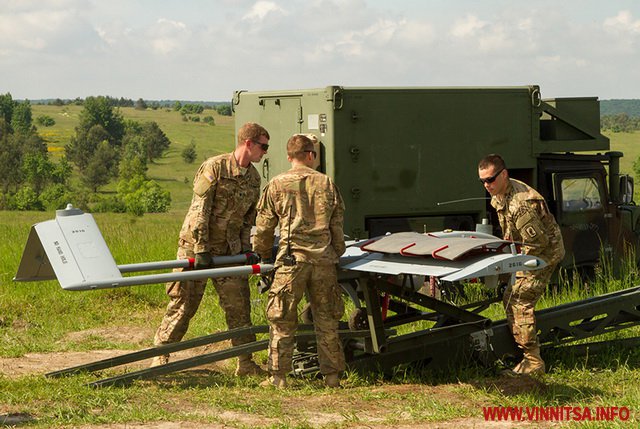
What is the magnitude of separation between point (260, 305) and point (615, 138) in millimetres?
89806

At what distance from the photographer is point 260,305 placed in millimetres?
9742

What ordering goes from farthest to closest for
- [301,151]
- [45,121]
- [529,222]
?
1. [45,121]
2. [529,222]
3. [301,151]

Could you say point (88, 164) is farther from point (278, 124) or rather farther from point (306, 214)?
point (306, 214)

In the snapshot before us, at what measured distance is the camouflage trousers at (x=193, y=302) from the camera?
7.39m

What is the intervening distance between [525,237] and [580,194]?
4.78 meters

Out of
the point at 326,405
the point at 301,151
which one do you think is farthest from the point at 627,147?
the point at 326,405

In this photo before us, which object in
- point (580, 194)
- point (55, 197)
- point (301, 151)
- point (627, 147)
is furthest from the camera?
point (627, 147)

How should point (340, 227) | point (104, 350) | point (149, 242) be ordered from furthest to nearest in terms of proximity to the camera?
point (149, 242) → point (104, 350) → point (340, 227)

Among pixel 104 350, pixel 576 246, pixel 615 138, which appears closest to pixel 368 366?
pixel 104 350

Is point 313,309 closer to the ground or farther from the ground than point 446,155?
closer to the ground

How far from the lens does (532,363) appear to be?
283 inches

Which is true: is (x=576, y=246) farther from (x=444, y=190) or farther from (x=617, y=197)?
(x=444, y=190)

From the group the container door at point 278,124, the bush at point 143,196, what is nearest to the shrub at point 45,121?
the bush at point 143,196

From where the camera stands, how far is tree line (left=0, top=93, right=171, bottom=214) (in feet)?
257
